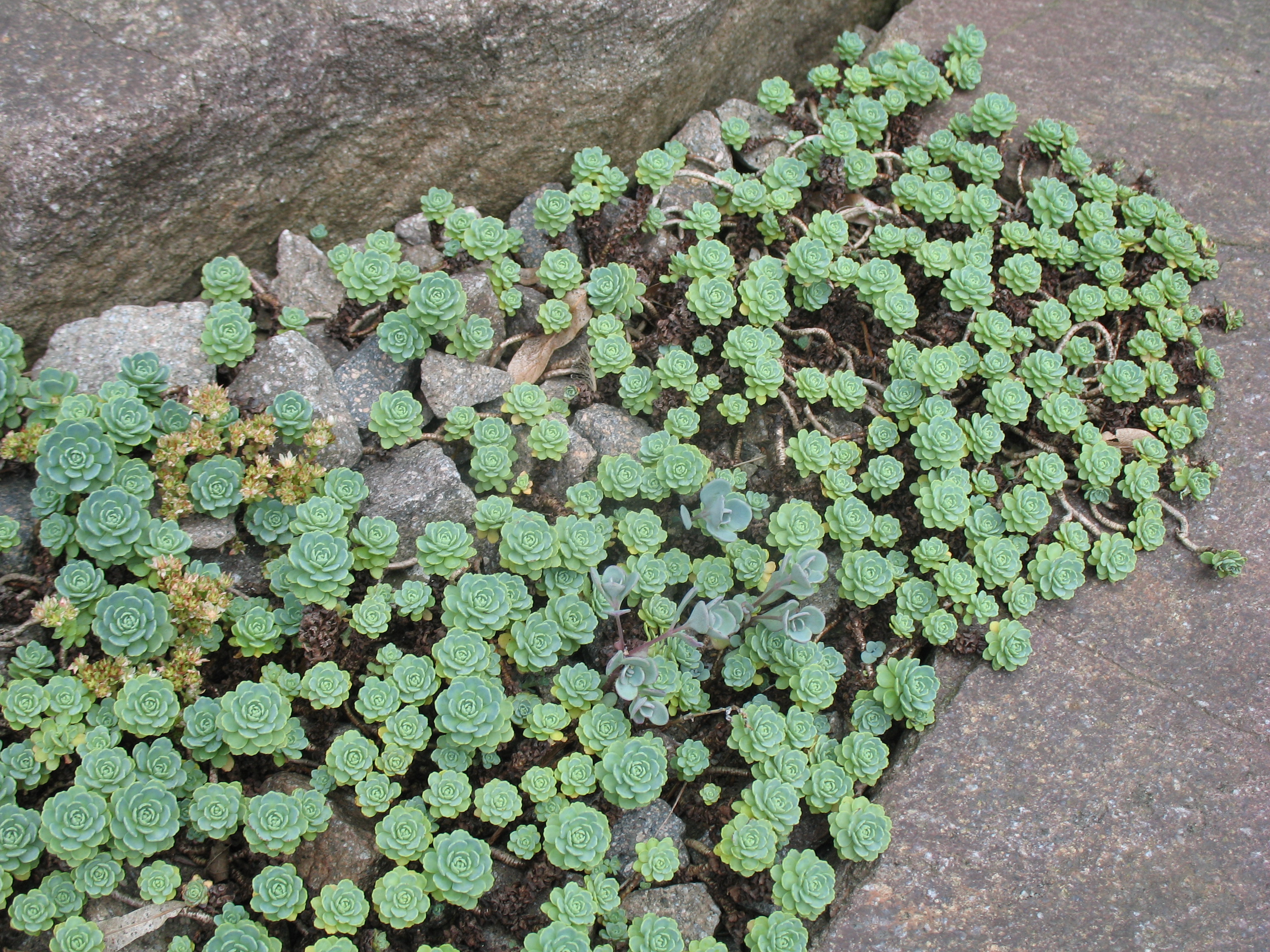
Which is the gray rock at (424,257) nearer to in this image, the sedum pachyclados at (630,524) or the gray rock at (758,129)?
the sedum pachyclados at (630,524)

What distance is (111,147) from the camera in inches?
125

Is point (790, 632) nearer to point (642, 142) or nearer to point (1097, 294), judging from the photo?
point (1097, 294)

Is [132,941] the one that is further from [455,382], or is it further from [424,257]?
[424,257]

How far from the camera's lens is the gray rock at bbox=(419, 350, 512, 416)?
135 inches

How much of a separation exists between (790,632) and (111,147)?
8.82 feet

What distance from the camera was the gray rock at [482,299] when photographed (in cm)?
363

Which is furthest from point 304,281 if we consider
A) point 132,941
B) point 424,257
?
point 132,941

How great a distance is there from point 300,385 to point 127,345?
0.62m

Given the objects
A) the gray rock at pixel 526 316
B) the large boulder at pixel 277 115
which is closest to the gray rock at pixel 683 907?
the gray rock at pixel 526 316

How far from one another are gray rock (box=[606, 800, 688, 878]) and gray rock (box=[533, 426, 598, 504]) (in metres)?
1.08

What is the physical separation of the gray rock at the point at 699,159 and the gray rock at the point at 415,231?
959mm

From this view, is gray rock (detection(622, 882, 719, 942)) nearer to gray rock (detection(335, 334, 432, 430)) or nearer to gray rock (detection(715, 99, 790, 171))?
gray rock (detection(335, 334, 432, 430))

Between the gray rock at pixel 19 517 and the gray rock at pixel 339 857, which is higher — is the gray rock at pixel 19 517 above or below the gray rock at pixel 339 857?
above

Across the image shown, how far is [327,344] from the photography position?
3.63 metres
